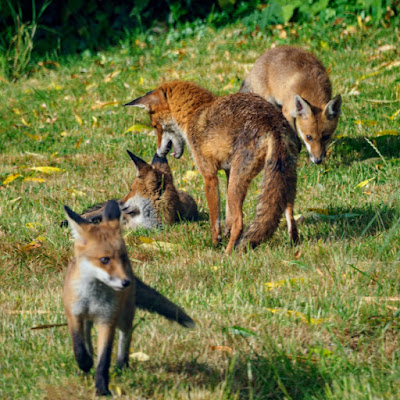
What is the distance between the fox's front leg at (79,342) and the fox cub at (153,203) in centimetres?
339

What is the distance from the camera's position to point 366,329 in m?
3.94

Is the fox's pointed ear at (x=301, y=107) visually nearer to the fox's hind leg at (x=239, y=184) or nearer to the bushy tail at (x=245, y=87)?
the bushy tail at (x=245, y=87)

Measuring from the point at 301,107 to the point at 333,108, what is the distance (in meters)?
0.39

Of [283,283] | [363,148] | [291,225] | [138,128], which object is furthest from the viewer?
[138,128]

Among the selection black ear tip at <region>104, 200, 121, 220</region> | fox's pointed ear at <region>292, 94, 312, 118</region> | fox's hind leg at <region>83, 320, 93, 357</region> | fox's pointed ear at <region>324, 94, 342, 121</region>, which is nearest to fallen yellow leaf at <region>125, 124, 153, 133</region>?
fox's pointed ear at <region>292, 94, 312, 118</region>

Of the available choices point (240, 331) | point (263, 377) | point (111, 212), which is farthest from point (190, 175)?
point (263, 377)

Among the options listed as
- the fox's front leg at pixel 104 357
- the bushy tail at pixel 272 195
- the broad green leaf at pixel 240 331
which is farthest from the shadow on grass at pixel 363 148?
the fox's front leg at pixel 104 357

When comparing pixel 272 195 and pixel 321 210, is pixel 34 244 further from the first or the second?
pixel 321 210

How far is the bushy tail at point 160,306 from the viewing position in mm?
3758

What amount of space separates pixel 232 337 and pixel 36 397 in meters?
1.22

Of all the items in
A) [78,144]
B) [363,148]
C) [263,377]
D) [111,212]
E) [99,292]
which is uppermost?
[111,212]

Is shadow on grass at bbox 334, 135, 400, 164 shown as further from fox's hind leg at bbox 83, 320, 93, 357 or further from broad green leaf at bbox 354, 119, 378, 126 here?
fox's hind leg at bbox 83, 320, 93, 357

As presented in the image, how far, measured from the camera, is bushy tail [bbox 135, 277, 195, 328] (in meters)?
3.76

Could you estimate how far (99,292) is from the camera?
3.27 m
